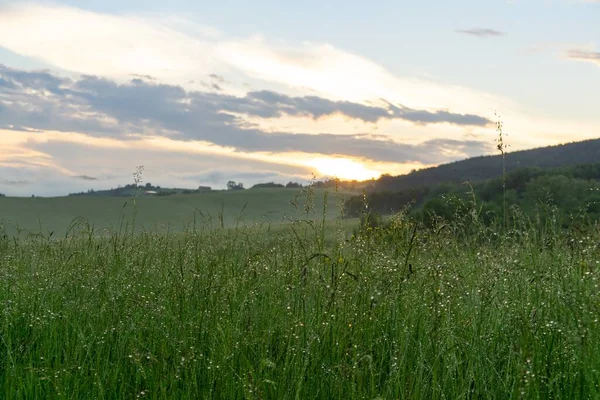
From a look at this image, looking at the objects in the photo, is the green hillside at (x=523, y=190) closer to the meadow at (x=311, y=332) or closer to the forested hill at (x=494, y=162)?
the meadow at (x=311, y=332)

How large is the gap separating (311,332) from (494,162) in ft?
249

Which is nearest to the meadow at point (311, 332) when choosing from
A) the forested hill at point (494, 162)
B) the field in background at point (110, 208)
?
the field in background at point (110, 208)

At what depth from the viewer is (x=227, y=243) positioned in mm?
6688

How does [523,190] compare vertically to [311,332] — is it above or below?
above

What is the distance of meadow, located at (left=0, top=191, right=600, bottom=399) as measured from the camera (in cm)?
369

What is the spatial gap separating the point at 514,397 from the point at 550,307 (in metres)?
1.16

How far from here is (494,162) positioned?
2990 inches

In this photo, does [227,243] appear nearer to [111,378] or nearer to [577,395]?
[111,378]

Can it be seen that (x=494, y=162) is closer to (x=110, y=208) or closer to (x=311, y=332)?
(x=110, y=208)

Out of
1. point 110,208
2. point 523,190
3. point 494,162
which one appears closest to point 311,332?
point 523,190

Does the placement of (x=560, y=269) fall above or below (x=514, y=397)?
above

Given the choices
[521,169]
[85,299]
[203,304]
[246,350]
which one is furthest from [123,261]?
[521,169]

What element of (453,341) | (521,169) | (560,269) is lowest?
(453,341)

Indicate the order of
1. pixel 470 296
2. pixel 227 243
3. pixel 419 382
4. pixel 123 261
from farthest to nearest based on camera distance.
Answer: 1. pixel 227 243
2. pixel 123 261
3. pixel 470 296
4. pixel 419 382
